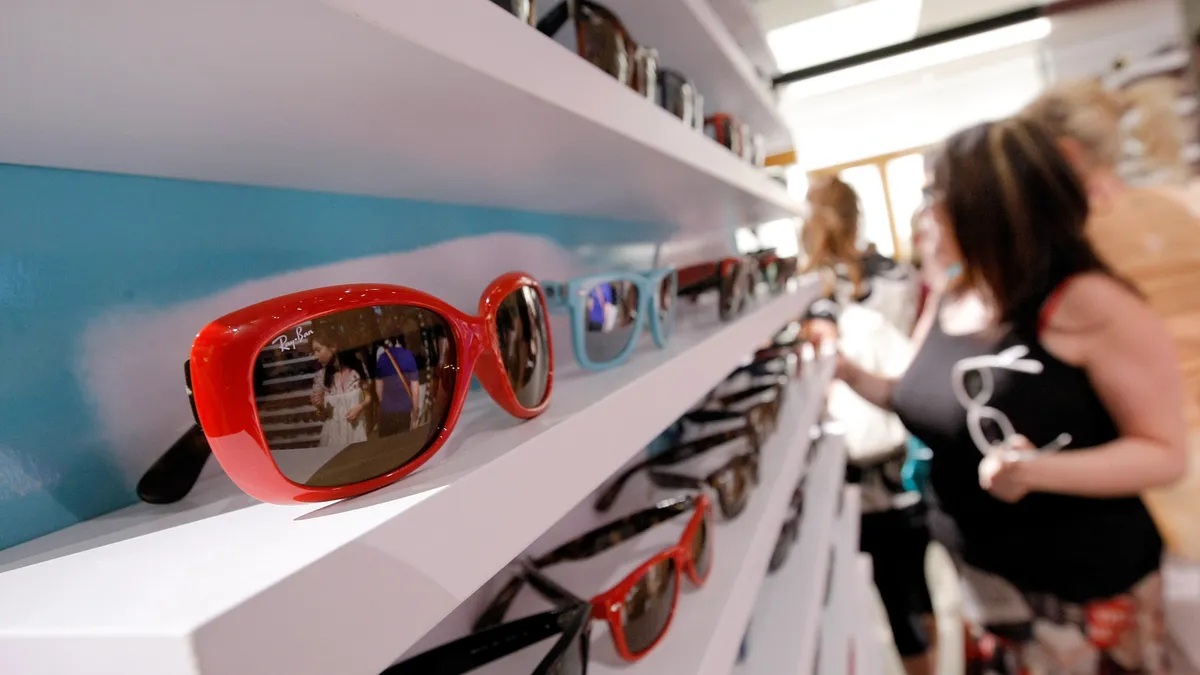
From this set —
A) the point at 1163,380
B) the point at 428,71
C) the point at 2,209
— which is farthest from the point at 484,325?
the point at 1163,380

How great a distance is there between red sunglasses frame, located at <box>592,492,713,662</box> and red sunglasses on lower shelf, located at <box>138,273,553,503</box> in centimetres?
26

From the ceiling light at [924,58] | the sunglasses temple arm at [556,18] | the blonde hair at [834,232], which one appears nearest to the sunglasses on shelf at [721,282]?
the sunglasses temple arm at [556,18]

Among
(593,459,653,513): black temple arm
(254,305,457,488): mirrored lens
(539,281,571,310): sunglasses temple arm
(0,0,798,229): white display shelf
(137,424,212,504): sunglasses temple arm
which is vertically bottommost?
(593,459,653,513): black temple arm

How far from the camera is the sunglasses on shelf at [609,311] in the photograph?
1.85 ft

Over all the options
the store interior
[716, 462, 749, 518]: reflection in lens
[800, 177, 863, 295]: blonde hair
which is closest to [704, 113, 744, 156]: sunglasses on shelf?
the store interior

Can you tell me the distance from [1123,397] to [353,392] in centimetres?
135

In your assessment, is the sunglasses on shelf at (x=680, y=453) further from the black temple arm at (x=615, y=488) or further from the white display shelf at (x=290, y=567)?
the white display shelf at (x=290, y=567)

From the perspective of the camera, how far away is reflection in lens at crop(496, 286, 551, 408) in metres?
0.40

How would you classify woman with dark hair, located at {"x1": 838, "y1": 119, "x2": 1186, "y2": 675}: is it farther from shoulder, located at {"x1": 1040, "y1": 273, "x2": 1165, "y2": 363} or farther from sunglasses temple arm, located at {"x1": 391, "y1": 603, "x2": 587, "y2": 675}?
sunglasses temple arm, located at {"x1": 391, "y1": 603, "x2": 587, "y2": 675}

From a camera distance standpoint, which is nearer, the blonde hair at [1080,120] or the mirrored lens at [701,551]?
the mirrored lens at [701,551]

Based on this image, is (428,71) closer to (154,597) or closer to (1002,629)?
(154,597)

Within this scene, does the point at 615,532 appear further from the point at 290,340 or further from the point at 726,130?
the point at 726,130

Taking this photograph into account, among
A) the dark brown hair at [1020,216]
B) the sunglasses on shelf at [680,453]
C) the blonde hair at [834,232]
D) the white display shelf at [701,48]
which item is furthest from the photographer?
the blonde hair at [834,232]

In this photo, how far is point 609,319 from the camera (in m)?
0.60
